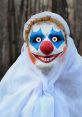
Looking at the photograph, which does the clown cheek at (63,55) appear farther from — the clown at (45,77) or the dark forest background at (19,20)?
the dark forest background at (19,20)

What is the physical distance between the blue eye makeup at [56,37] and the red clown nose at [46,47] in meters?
0.08

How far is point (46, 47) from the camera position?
134 inches

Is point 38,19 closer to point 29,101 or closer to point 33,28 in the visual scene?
point 33,28

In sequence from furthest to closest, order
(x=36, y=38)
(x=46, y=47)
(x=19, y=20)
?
1. (x=19, y=20)
2. (x=36, y=38)
3. (x=46, y=47)

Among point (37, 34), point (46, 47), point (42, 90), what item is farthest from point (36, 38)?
point (42, 90)

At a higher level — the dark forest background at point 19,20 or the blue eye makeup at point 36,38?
the blue eye makeup at point 36,38

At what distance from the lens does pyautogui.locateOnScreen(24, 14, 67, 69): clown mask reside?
3.44 meters

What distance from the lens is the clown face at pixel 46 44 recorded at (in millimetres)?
3430

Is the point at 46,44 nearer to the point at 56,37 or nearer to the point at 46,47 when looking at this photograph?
the point at 46,47

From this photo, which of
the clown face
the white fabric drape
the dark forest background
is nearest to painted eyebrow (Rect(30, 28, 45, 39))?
the clown face

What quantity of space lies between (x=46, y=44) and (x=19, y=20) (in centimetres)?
117

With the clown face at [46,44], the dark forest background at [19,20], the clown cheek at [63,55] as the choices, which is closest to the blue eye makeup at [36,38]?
the clown face at [46,44]

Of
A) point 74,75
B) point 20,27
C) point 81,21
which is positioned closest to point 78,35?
point 81,21

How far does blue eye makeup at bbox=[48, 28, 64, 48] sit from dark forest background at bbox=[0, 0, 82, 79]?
3.24 ft
